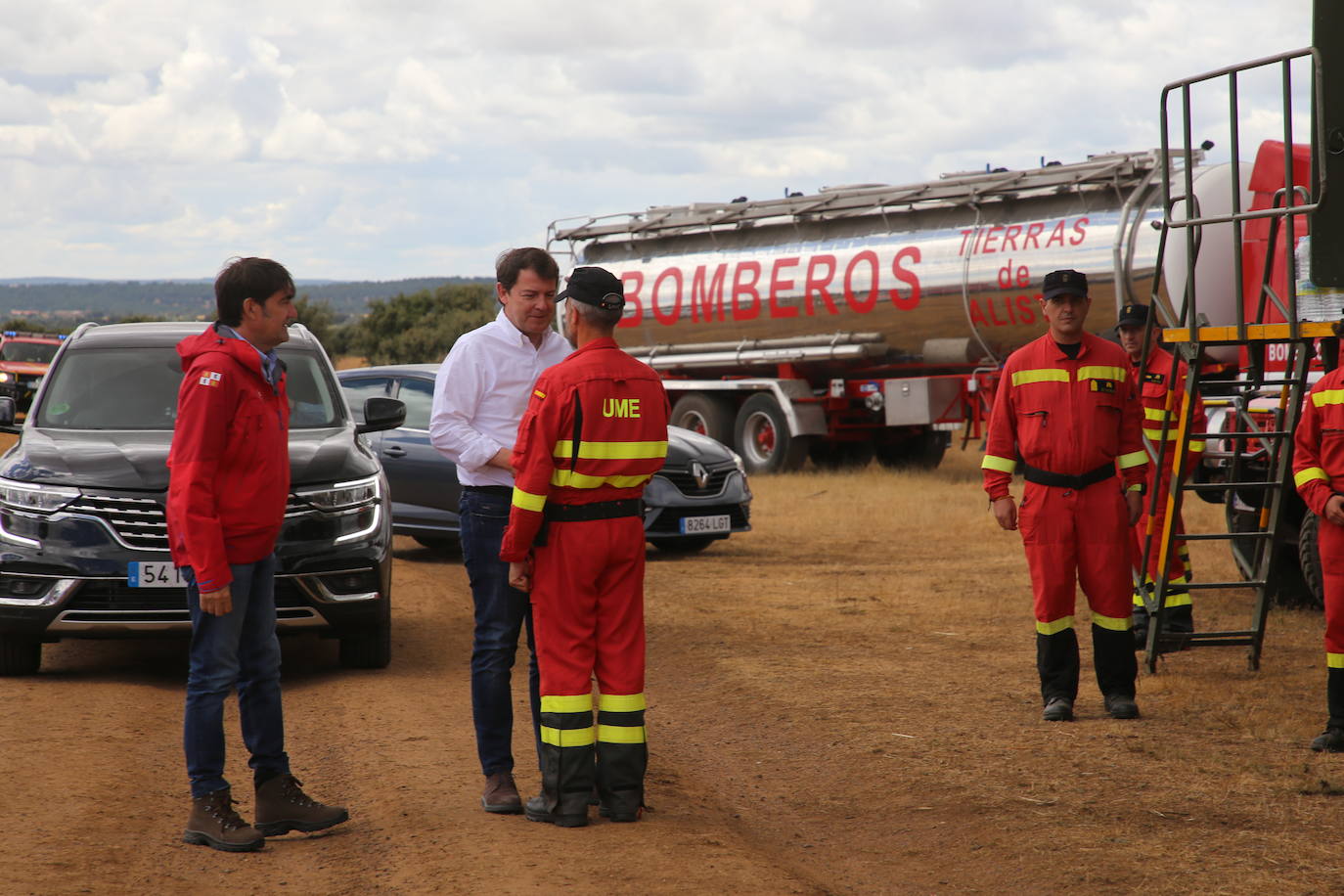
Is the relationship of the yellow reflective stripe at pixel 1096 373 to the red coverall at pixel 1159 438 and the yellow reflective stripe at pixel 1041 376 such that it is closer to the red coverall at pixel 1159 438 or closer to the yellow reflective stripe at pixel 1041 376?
the yellow reflective stripe at pixel 1041 376

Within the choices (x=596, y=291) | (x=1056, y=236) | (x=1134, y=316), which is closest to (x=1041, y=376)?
(x=596, y=291)

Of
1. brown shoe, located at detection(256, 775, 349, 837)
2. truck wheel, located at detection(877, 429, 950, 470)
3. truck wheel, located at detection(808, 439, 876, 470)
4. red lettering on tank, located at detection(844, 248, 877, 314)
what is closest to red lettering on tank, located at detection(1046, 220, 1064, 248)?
red lettering on tank, located at detection(844, 248, 877, 314)

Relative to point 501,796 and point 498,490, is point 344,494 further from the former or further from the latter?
point 501,796

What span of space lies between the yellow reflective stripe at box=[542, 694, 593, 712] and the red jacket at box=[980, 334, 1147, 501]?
260 centimetres

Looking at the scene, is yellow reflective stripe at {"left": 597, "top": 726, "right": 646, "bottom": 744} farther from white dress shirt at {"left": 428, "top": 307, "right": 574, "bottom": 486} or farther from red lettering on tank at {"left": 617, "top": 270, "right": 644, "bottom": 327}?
red lettering on tank at {"left": 617, "top": 270, "right": 644, "bottom": 327}

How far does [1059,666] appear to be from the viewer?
22.6ft

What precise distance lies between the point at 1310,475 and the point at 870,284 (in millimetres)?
13839

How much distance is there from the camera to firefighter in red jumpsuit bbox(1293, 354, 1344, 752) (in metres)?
6.20

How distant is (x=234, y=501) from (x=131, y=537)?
274 centimetres

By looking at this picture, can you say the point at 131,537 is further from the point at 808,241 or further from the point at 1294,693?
the point at 808,241

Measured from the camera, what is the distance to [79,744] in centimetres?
623

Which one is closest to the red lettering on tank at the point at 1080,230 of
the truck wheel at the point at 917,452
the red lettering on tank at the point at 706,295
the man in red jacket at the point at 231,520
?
the truck wheel at the point at 917,452

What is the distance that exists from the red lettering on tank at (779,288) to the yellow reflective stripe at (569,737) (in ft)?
53.2

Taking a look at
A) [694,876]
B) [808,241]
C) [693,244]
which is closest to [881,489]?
[808,241]
